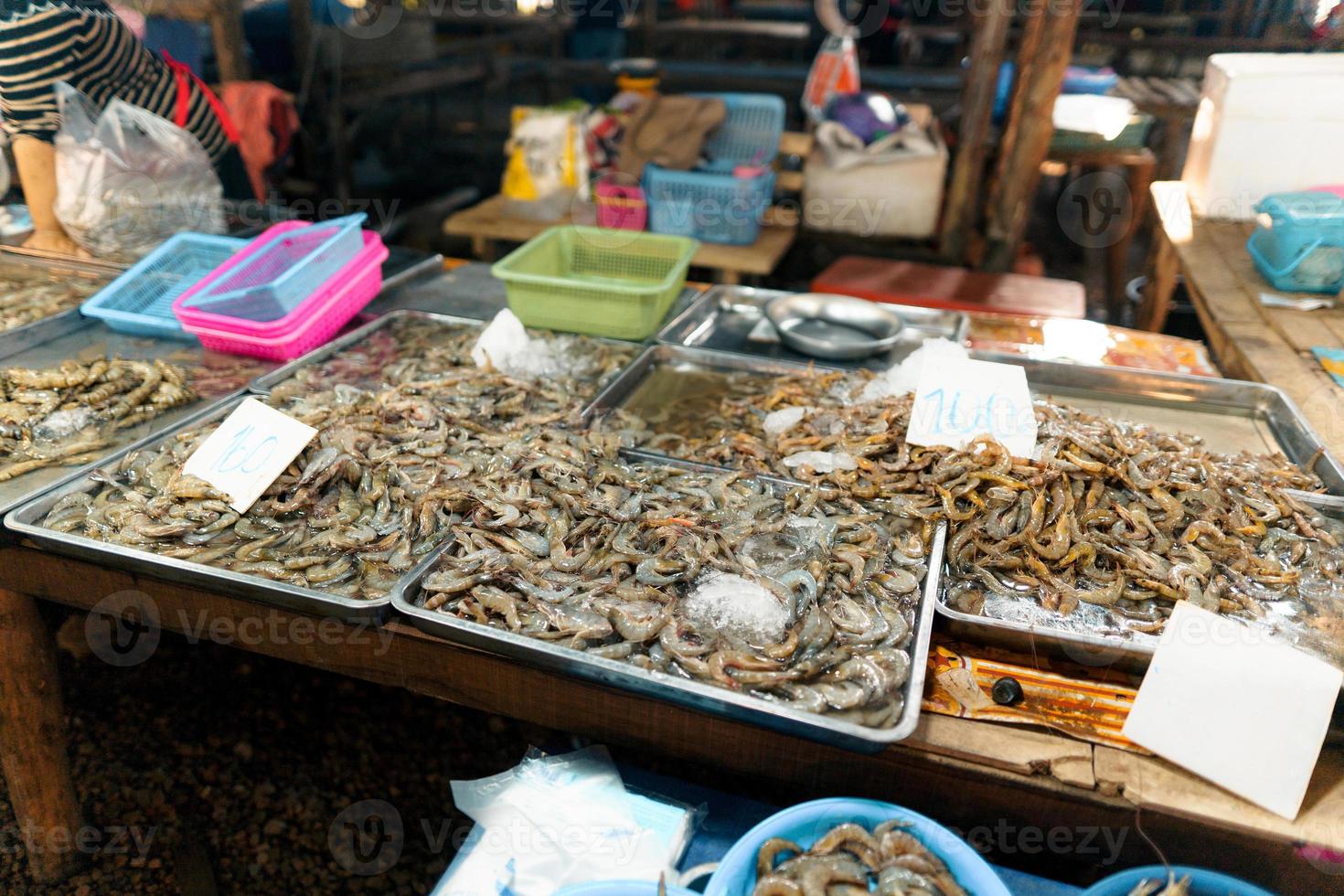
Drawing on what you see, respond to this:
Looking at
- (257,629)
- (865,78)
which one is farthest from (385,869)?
(865,78)

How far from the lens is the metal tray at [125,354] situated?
8.68ft

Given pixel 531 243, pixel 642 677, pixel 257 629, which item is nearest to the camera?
pixel 642 677

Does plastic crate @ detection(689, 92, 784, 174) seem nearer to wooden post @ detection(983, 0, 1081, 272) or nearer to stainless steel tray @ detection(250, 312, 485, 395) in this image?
wooden post @ detection(983, 0, 1081, 272)

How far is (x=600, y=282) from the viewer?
3375 mm

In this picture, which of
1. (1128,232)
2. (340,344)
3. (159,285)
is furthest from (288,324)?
(1128,232)

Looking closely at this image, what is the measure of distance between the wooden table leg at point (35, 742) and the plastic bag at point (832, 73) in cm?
561

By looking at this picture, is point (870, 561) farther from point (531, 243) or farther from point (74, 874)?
point (74, 874)

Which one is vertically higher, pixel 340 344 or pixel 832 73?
pixel 832 73

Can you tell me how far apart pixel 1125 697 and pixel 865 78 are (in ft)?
24.0

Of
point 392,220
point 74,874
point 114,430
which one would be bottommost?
point 74,874

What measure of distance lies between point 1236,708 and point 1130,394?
1717 mm

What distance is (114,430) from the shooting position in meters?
2.63

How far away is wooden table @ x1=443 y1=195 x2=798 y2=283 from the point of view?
542 cm

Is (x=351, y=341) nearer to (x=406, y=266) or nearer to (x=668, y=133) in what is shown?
(x=406, y=266)
